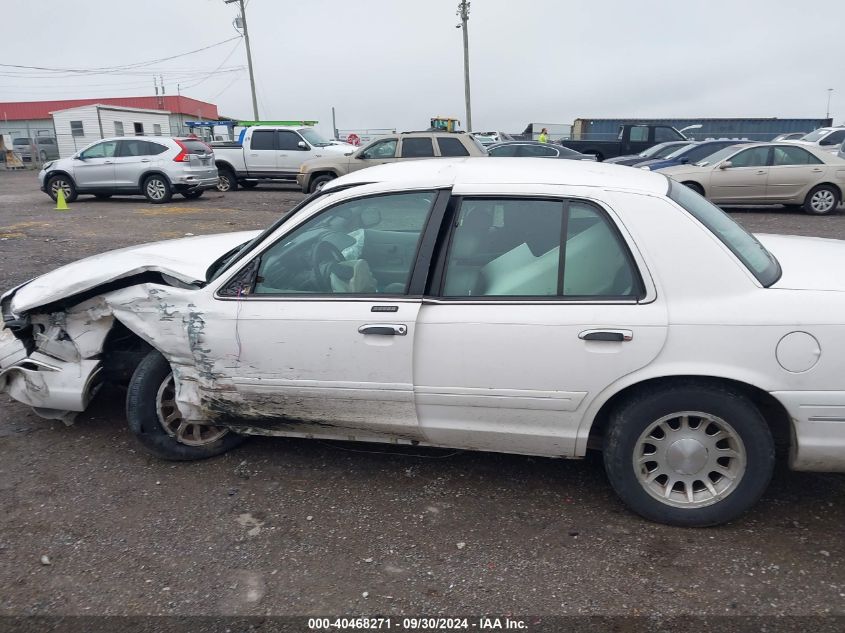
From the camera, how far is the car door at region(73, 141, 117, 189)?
15875 mm

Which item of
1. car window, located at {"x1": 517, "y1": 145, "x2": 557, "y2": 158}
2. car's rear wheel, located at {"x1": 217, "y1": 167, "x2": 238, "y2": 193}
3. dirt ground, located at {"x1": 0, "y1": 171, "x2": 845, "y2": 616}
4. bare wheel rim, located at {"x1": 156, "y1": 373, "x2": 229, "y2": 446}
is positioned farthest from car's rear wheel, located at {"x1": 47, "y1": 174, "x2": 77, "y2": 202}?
bare wheel rim, located at {"x1": 156, "y1": 373, "x2": 229, "y2": 446}

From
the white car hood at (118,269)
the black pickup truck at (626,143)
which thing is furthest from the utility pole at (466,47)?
the white car hood at (118,269)

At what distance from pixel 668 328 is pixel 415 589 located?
5.01 feet

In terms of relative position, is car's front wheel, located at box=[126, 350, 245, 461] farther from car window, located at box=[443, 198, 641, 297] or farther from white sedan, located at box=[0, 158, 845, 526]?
car window, located at box=[443, 198, 641, 297]

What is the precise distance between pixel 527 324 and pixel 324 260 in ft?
3.94

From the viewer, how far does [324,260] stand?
11.5 ft

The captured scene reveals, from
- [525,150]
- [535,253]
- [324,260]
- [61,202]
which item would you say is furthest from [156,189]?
[535,253]

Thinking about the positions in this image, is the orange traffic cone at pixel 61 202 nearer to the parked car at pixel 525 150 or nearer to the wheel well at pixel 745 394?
the parked car at pixel 525 150

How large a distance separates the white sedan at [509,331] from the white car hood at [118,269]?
25 mm

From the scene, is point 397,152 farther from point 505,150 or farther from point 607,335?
point 607,335

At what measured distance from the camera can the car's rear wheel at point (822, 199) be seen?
13.2 meters

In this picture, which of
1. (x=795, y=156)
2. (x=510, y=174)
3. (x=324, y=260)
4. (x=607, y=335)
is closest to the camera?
(x=607, y=335)

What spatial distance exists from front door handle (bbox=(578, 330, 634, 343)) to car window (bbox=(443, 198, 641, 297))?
0.18 meters

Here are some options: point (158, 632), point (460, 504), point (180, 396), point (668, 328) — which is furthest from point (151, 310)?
point (668, 328)
